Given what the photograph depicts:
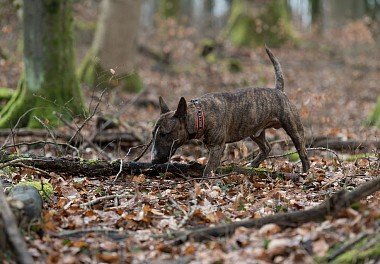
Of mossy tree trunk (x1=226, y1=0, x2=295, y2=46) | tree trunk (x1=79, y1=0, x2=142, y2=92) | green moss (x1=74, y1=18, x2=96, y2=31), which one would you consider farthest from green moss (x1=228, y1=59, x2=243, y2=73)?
green moss (x1=74, y1=18, x2=96, y2=31)

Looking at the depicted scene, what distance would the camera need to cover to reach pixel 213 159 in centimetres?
770

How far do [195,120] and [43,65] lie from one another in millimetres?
5069

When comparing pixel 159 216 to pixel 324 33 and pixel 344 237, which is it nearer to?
pixel 344 237

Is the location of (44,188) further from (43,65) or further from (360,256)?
(43,65)

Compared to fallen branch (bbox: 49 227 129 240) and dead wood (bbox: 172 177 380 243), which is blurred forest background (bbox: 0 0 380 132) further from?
dead wood (bbox: 172 177 380 243)

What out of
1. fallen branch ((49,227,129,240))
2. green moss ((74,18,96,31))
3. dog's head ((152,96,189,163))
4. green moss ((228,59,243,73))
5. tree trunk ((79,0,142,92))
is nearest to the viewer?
fallen branch ((49,227,129,240))

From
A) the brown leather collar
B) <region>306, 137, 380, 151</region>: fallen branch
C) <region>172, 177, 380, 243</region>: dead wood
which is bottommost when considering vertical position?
<region>306, 137, 380, 151</region>: fallen branch

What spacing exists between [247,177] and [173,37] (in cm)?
1915

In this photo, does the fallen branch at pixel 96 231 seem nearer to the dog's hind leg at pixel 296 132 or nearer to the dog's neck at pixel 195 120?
the dog's neck at pixel 195 120

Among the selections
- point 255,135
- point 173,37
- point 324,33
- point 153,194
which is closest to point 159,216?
point 153,194

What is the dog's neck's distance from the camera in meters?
7.64

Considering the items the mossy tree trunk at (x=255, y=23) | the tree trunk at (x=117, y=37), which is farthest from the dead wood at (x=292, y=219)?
the mossy tree trunk at (x=255, y=23)

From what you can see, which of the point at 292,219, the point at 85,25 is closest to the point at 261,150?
the point at 292,219

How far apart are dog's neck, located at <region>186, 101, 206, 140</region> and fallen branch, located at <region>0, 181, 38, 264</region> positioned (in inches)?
124
